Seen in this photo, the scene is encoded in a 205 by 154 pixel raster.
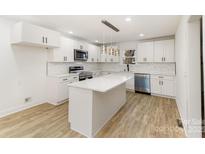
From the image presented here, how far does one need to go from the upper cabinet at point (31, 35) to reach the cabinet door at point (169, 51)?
4.23 metres

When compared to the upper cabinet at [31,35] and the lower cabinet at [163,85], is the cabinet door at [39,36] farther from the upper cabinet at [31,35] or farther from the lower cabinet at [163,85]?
the lower cabinet at [163,85]

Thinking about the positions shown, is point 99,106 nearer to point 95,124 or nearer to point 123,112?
point 95,124

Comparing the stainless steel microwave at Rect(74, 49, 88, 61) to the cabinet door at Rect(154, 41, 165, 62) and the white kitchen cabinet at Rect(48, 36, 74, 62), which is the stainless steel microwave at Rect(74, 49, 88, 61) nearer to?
the white kitchen cabinet at Rect(48, 36, 74, 62)

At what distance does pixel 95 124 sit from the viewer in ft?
7.66

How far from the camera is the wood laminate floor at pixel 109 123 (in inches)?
92.3

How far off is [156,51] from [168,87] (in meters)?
1.56

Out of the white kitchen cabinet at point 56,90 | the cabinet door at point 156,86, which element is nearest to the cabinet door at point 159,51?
the cabinet door at point 156,86

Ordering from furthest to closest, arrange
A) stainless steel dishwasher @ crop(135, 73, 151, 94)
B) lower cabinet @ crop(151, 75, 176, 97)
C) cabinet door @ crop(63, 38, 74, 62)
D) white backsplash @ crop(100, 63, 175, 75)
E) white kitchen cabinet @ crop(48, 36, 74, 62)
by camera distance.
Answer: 1. stainless steel dishwasher @ crop(135, 73, 151, 94)
2. white backsplash @ crop(100, 63, 175, 75)
3. lower cabinet @ crop(151, 75, 176, 97)
4. cabinet door @ crop(63, 38, 74, 62)
5. white kitchen cabinet @ crop(48, 36, 74, 62)

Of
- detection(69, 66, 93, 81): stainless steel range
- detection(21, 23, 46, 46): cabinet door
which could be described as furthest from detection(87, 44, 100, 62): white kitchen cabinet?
detection(21, 23, 46, 46): cabinet door

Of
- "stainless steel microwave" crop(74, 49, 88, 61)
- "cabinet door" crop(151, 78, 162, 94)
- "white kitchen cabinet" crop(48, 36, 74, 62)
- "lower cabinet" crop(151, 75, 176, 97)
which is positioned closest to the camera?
"white kitchen cabinet" crop(48, 36, 74, 62)

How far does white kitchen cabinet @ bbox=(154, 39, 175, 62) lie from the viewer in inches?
187

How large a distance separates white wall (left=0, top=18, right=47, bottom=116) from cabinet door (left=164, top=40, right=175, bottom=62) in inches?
181

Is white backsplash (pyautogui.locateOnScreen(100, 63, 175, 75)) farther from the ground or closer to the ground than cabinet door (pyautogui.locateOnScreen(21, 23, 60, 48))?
closer to the ground
